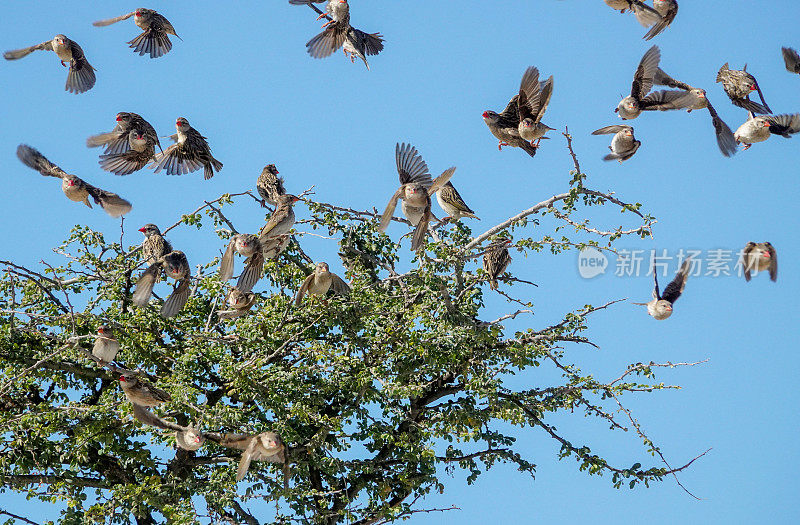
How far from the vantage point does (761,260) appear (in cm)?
696

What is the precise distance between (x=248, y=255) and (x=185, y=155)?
1631 mm

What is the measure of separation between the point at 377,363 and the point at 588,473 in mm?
1891

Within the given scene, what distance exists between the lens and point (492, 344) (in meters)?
7.72

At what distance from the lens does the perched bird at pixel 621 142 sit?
7.59 meters

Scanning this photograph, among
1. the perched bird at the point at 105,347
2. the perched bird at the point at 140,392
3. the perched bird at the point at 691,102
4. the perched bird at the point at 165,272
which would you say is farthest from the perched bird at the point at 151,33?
the perched bird at the point at 691,102

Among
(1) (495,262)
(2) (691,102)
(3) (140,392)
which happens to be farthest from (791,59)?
(3) (140,392)

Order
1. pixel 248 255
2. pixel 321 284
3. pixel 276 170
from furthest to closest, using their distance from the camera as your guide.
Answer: pixel 276 170 < pixel 321 284 < pixel 248 255

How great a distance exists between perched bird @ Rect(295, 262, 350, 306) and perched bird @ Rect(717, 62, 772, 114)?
356 centimetres

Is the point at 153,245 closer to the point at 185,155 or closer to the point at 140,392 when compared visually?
the point at 185,155

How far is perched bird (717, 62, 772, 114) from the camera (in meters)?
7.76

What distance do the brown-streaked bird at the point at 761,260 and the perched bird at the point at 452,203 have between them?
2098 mm

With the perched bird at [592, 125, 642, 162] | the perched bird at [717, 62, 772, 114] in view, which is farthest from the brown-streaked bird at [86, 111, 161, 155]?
the perched bird at [717, 62, 772, 114]

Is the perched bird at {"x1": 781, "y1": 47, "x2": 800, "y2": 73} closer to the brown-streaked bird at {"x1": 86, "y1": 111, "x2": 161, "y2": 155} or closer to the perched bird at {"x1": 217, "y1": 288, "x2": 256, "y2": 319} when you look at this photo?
the perched bird at {"x1": 217, "y1": 288, "x2": 256, "y2": 319}

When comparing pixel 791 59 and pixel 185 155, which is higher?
pixel 791 59
